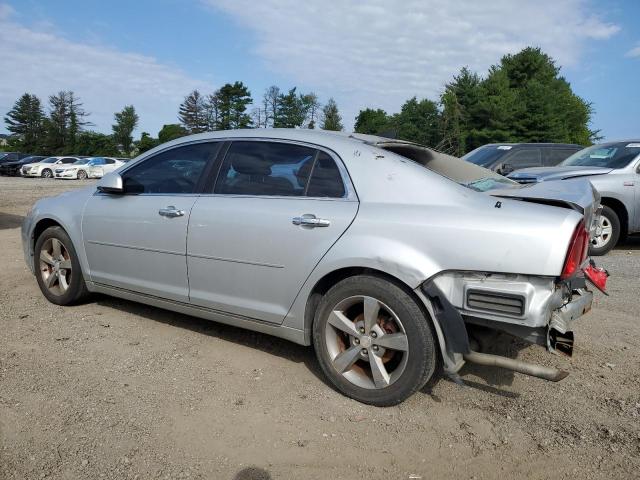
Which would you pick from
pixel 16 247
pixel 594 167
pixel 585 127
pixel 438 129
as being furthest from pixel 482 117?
pixel 16 247

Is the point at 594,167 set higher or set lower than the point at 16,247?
higher

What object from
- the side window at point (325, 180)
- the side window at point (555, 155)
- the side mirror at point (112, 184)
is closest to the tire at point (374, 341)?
the side window at point (325, 180)

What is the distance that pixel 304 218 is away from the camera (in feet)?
10.4

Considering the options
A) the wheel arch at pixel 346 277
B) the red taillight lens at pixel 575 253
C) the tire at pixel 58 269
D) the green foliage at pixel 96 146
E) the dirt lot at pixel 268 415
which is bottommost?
the green foliage at pixel 96 146

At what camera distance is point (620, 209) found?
7414 mm

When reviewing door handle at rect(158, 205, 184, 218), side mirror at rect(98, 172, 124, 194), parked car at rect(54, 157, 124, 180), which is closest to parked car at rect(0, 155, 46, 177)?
parked car at rect(54, 157, 124, 180)

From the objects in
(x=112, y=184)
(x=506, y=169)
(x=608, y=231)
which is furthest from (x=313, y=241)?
(x=506, y=169)

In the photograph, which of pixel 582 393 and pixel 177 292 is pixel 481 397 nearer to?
pixel 582 393

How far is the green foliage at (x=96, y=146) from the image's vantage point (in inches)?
2931

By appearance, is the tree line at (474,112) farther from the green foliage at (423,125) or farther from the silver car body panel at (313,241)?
the silver car body panel at (313,241)

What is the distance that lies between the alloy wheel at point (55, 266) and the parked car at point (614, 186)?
19.0 feet

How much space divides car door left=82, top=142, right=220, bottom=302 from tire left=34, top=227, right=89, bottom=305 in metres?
0.27

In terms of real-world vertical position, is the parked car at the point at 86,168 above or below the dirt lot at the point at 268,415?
below

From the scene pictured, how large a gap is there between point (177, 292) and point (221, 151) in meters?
1.09
